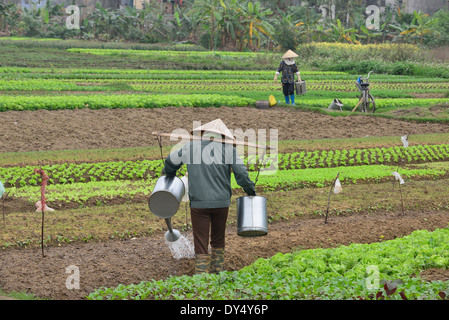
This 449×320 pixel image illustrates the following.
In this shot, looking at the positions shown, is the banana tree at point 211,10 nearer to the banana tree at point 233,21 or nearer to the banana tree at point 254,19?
the banana tree at point 233,21

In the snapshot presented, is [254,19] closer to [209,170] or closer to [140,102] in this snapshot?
[140,102]

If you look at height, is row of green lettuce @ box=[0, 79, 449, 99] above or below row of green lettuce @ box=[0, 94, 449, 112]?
above

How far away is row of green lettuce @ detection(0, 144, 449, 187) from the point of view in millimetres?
13547

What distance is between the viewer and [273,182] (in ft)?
43.0

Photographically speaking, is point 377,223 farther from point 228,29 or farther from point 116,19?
point 116,19

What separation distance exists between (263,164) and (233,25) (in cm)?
3765

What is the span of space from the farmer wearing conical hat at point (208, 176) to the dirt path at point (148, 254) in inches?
28.7

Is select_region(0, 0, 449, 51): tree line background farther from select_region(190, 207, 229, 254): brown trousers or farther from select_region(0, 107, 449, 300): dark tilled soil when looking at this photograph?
select_region(190, 207, 229, 254): brown trousers

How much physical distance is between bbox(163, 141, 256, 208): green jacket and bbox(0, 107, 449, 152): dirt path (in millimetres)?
9901

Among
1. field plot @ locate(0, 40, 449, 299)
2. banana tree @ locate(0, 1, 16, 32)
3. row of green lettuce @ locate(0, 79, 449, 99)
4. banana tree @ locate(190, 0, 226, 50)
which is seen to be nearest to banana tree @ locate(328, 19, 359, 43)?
banana tree @ locate(190, 0, 226, 50)

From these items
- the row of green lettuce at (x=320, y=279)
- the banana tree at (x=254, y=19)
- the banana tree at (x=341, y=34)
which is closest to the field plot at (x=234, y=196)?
the row of green lettuce at (x=320, y=279)

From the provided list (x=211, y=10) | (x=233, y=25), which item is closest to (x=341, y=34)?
(x=233, y=25)

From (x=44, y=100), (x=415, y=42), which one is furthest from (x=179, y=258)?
(x=415, y=42)

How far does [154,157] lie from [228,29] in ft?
122
